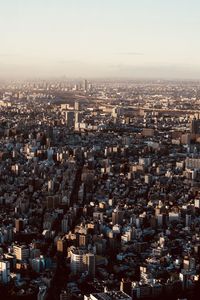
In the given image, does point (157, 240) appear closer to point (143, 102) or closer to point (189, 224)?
point (189, 224)

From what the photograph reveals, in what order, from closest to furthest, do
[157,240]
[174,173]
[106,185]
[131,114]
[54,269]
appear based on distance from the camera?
[54,269]
[157,240]
[106,185]
[174,173]
[131,114]

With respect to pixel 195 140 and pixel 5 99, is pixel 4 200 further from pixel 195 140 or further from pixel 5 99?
pixel 5 99

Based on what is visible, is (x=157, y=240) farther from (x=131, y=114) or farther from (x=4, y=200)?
(x=131, y=114)

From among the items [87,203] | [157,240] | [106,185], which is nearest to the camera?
[157,240]

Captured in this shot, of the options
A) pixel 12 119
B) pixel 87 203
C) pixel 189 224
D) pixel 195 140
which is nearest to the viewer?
pixel 189 224

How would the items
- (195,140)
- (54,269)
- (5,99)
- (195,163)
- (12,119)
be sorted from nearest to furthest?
(54,269) → (195,163) → (195,140) → (12,119) → (5,99)

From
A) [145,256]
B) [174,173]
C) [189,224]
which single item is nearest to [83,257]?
[145,256]

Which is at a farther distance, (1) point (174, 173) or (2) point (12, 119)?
(2) point (12, 119)

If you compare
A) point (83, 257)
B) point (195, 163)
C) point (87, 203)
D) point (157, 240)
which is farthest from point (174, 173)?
point (83, 257)
